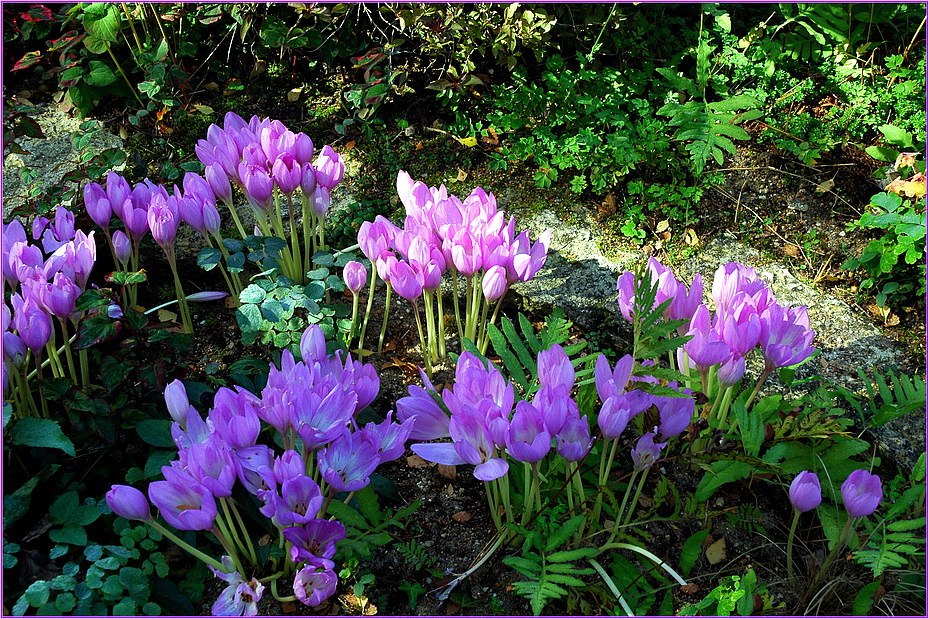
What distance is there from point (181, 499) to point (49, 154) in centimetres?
229

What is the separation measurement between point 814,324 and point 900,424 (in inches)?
Result: 18.4

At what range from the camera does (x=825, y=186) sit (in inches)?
122

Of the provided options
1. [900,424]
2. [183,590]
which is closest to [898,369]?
[900,424]

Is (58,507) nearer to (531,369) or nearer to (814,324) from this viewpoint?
(531,369)

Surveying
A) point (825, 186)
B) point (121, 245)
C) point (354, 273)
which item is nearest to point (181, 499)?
point (354, 273)

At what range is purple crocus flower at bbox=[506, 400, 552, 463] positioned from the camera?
1.52 metres

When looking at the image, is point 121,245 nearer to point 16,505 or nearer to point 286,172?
point 286,172

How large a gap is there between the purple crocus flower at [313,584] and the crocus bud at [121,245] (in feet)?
3.96

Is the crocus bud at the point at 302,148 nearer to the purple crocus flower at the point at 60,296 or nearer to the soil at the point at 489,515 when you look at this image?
the soil at the point at 489,515

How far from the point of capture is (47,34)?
11.3 feet

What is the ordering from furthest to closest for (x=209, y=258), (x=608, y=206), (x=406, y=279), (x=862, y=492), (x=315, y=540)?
(x=608, y=206) → (x=209, y=258) → (x=406, y=279) → (x=862, y=492) → (x=315, y=540)

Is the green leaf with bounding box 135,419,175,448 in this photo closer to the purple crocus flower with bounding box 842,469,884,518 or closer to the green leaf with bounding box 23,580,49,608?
the green leaf with bounding box 23,580,49,608

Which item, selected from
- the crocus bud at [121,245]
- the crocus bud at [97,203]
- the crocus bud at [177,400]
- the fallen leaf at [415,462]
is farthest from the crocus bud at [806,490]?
the crocus bud at [97,203]

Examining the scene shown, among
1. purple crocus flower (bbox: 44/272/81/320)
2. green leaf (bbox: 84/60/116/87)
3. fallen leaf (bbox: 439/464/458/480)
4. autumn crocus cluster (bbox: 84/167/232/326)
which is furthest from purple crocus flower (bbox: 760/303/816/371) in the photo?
green leaf (bbox: 84/60/116/87)
